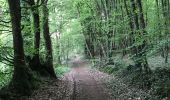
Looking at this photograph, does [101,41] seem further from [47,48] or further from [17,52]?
[17,52]

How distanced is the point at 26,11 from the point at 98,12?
15.4m

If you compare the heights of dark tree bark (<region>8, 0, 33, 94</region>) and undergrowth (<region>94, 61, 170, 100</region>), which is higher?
dark tree bark (<region>8, 0, 33, 94</region>)

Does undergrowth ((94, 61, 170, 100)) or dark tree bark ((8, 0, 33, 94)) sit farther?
dark tree bark ((8, 0, 33, 94))

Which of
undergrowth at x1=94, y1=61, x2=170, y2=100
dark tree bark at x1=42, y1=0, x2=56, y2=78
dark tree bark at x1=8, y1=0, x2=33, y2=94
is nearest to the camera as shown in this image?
undergrowth at x1=94, y1=61, x2=170, y2=100

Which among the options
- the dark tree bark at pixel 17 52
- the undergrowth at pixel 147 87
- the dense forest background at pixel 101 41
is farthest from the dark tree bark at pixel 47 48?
the undergrowth at pixel 147 87

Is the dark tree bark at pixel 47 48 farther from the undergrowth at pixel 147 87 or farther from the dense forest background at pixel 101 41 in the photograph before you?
the undergrowth at pixel 147 87

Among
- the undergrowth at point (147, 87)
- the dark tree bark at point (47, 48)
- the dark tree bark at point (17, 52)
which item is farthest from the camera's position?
the dark tree bark at point (47, 48)

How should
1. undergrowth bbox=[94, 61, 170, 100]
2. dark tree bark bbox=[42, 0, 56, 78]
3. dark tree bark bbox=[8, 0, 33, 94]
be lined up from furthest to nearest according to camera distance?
dark tree bark bbox=[42, 0, 56, 78], dark tree bark bbox=[8, 0, 33, 94], undergrowth bbox=[94, 61, 170, 100]

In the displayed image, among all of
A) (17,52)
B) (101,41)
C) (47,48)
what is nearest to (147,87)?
(17,52)

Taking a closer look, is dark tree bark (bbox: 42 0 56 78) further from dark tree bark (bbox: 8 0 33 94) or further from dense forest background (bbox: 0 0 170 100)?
dark tree bark (bbox: 8 0 33 94)

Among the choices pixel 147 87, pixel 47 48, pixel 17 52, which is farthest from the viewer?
pixel 47 48

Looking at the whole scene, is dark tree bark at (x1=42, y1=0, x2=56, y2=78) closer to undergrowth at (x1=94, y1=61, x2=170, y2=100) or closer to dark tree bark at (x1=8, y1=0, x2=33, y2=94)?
dark tree bark at (x1=8, y1=0, x2=33, y2=94)

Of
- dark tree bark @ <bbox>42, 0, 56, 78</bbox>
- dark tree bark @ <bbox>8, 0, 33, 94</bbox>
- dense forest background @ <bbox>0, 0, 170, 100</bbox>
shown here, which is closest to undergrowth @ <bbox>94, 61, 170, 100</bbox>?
dense forest background @ <bbox>0, 0, 170, 100</bbox>

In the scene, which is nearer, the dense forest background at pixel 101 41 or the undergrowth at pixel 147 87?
the undergrowth at pixel 147 87
